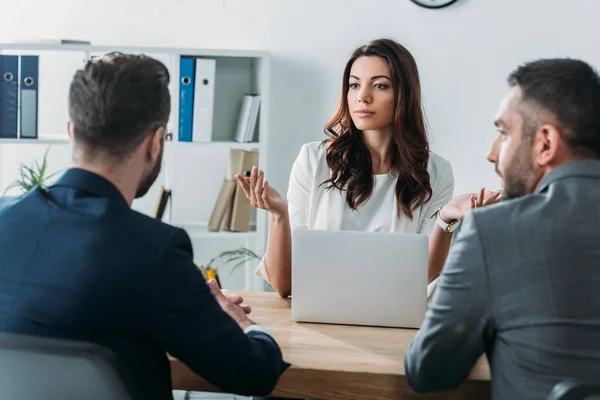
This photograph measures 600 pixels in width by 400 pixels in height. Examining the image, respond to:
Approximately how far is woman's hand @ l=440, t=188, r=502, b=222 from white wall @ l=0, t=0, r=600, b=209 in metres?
1.71

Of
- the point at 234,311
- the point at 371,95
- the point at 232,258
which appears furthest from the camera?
the point at 232,258

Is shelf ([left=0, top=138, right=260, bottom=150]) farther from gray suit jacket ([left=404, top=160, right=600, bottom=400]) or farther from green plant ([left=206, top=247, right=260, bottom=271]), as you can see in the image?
gray suit jacket ([left=404, top=160, right=600, bottom=400])

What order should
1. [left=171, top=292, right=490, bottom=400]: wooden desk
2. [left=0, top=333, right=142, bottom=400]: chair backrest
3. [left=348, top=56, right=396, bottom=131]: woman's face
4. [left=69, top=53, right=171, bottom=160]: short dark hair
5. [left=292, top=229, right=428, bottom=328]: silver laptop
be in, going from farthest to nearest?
[left=348, top=56, right=396, bottom=131]: woman's face < [left=292, top=229, right=428, bottom=328]: silver laptop < [left=171, top=292, right=490, bottom=400]: wooden desk < [left=69, top=53, right=171, bottom=160]: short dark hair < [left=0, top=333, right=142, bottom=400]: chair backrest

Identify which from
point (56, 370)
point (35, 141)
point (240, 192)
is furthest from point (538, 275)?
point (35, 141)

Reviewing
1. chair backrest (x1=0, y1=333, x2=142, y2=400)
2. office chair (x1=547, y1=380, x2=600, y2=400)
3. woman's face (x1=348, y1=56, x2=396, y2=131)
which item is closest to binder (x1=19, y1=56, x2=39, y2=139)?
woman's face (x1=348, y1=56, x2=396, y2=131)

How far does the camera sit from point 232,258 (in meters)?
3.91

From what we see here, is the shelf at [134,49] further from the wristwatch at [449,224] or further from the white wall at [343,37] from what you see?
the wristwatch at [449,224]

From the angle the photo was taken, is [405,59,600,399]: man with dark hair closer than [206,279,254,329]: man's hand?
Yes

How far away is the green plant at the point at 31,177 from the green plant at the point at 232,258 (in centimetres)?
85

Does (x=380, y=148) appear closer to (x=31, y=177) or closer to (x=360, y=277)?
(x=360, y=277)

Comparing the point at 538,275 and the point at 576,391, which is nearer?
the point at 576,391

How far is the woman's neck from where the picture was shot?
263 cm

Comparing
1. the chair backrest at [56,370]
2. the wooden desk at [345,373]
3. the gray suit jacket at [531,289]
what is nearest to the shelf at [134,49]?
the wooden desk at [345,373]

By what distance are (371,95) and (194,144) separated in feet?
4.66
